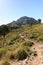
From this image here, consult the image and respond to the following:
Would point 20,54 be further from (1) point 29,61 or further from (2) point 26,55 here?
(1) point 29,61

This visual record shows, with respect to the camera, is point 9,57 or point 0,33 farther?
point 0,33

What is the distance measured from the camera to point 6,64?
9.89 metres

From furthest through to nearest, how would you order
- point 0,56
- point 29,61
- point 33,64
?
point 0,56, point 29,61, point 33,64

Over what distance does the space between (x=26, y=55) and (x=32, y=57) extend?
0.53m

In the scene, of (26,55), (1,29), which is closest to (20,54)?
(26,55)

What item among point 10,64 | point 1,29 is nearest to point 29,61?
point 10,64

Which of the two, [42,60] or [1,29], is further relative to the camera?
[1,29]

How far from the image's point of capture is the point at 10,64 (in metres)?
10.2

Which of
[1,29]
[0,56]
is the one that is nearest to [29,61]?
[0,56]

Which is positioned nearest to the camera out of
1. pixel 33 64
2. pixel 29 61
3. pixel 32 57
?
pixel 33 64

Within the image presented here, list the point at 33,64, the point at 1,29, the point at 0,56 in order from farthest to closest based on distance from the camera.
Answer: the point at 1,29 → the point at 0,56 → the point at 33,64

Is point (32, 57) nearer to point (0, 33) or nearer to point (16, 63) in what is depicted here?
point (16, 63)

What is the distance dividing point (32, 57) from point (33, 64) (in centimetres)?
163

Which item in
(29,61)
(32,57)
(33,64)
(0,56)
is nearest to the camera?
(33,64)
